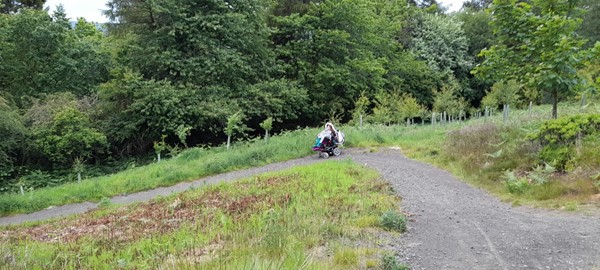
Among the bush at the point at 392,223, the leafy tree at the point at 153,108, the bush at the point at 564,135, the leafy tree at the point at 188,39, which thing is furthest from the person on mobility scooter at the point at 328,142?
the bush at the point at 392,223

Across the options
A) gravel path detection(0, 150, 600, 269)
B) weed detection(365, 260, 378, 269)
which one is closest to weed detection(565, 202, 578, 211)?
gravel path detection(0, 150, 600, 269)

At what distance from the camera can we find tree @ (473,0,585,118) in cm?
979

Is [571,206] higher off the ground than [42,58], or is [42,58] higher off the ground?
[42,58]

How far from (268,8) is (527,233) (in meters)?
26.5

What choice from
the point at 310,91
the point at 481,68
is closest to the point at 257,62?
the point at 310,91

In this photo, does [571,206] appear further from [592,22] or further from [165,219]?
[592,22]

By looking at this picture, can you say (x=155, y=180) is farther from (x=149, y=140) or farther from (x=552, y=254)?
(x=552, y=254)

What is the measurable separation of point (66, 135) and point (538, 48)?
2069 centimetres

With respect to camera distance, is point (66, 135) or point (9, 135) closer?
point (66, 135)

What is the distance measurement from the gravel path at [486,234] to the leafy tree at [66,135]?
17.8m

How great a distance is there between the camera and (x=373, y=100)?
29062mm

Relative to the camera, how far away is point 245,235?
516 cm

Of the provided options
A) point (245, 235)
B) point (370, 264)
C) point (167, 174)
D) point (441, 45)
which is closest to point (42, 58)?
point (167, 174)

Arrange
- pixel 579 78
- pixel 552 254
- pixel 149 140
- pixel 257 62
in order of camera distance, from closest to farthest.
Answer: pixel 552 254, pixel 579 78, pixel 149 140, pixel 257 62
